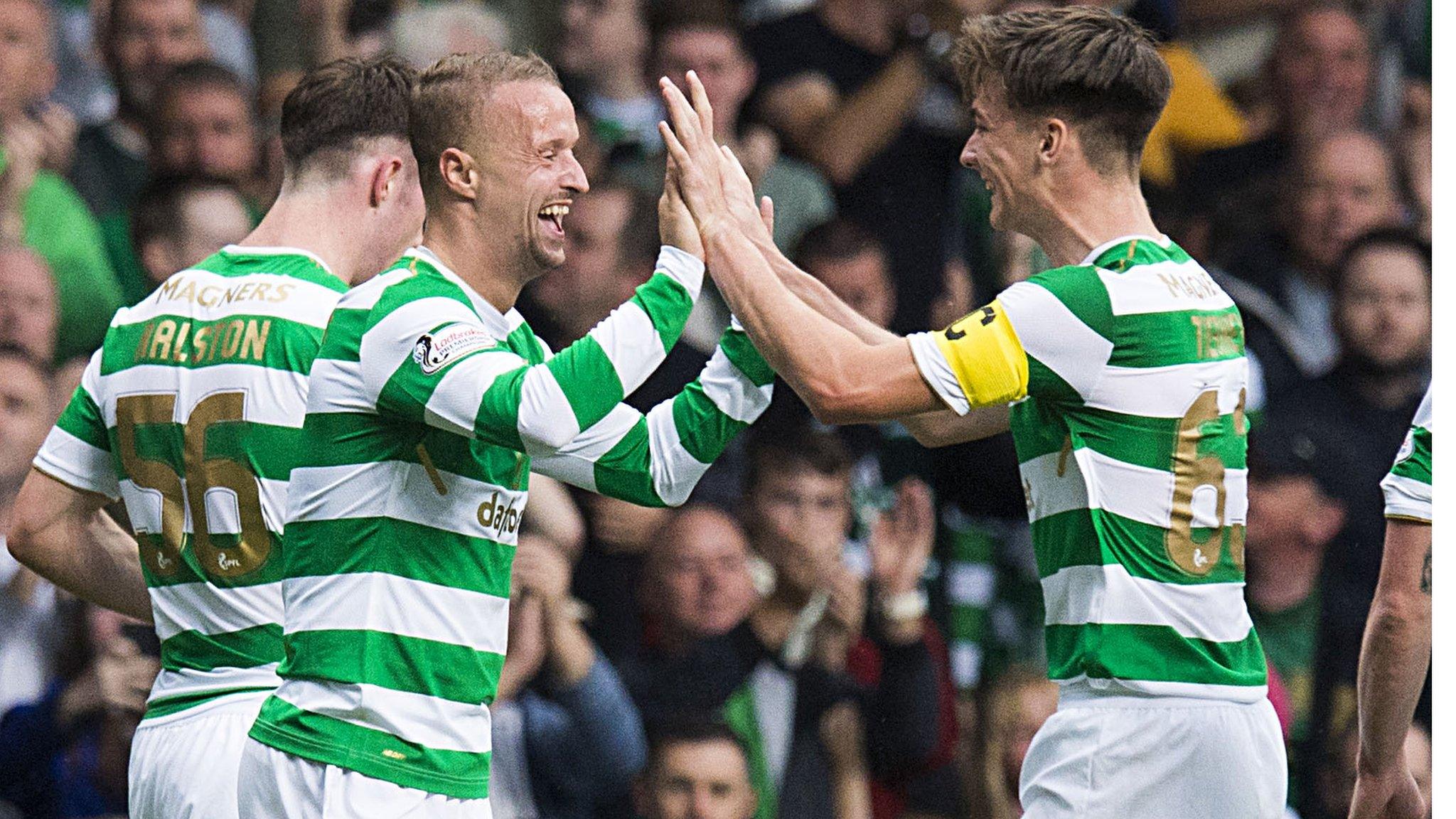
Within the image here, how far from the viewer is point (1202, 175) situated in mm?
6480

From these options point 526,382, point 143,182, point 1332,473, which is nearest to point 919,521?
point 1332,473

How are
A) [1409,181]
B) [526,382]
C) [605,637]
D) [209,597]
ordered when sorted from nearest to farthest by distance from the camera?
[526,382]
[209,597]
[605,637]
[1409,181]

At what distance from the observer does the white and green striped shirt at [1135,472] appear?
283cm

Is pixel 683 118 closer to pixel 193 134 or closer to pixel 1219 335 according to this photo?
pixel 1219 335

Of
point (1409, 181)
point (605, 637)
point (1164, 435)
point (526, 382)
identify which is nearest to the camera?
point (526, 382)

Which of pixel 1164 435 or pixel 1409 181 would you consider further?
pixel 1409 181

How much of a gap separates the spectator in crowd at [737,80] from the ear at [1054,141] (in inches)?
127

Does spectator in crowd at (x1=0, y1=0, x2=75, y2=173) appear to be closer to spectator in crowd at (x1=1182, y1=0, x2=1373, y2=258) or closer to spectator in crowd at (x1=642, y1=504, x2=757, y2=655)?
spectator in crowd at (x1=642, y1=504, x2=757, y2=655)

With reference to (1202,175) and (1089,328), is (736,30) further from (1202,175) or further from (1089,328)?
(1089,328)

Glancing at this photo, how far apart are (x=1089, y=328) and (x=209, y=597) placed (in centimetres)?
179

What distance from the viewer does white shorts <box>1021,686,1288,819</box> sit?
2811 millimetres

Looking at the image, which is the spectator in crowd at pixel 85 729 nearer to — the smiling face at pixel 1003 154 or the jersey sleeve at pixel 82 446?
the jersey sleeve at pixel 82 446

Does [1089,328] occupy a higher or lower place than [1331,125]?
lower

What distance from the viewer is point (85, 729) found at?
595cm
